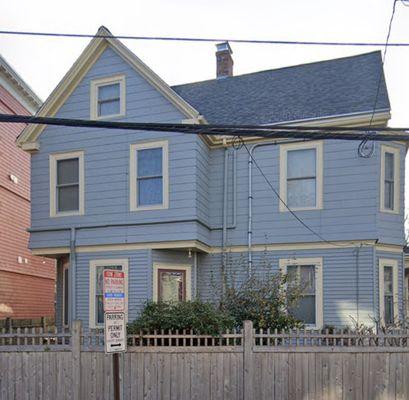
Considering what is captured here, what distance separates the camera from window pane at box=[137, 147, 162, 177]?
13.0 metres

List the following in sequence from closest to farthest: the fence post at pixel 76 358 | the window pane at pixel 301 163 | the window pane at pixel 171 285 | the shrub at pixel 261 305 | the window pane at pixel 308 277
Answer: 1. the fence post at pixel 76 358
2. the shrub at pixel 261 305
3. the window pane at pixel 308 277
4. the window pane at pixel 301 163
5. the window pane at pixel 171 285

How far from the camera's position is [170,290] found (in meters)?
13.3

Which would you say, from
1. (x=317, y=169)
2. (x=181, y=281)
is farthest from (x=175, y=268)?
(x=317, y=169)

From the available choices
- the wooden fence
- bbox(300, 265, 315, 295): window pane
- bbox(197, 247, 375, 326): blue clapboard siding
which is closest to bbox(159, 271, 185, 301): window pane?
bbox(197, 247, 375, 326): blue clapboard siding

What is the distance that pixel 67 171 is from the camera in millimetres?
13961

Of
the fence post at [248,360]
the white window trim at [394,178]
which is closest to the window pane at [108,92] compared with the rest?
the white window trim at [394,178]

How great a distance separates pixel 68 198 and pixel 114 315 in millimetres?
8000

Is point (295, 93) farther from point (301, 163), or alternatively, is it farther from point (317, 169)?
point (317, 169)

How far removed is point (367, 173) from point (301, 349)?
617 centimetres

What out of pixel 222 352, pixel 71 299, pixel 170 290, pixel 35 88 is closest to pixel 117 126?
pixel 222 352

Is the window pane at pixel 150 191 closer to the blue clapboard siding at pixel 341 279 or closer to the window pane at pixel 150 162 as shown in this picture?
the window pane at pixel 150 162

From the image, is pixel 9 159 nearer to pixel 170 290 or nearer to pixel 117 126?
pixel 170 290

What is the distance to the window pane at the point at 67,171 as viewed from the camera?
1387 centimetres

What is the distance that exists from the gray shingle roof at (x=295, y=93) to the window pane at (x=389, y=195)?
2.01 metres
